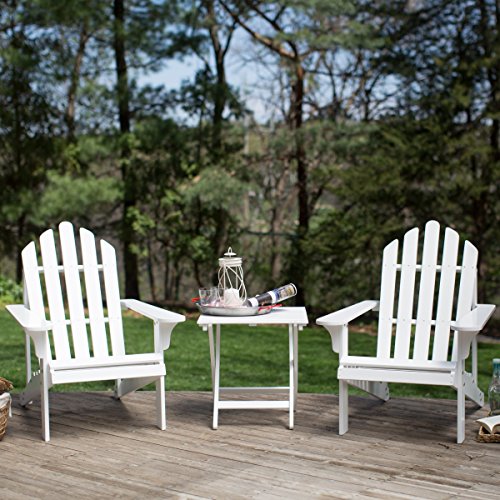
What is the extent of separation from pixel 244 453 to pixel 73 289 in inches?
57.4

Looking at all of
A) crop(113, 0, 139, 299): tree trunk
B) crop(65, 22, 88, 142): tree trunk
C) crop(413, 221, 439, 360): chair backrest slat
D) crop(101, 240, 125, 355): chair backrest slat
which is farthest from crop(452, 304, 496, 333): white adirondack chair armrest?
crop(65, 22, 88, 142): tree trunk

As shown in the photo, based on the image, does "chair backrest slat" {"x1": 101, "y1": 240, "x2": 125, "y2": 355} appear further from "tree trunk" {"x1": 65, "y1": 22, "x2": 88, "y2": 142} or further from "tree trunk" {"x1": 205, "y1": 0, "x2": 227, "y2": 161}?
"tree trunk" {"x1": 65, "y1": 22, "x2": 88, "y2": 142}

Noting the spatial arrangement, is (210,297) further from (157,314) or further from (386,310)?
(386,310)

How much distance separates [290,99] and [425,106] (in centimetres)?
169

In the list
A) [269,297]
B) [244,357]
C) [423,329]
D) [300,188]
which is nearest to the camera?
[269,297]

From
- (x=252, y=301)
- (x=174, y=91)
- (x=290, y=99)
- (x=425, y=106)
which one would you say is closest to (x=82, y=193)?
(x=174, y=91)

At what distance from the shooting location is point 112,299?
15.8ft

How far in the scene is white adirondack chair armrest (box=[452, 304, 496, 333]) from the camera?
4.09 metres

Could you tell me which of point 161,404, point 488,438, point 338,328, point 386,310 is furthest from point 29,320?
point 488,438

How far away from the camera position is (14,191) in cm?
1056

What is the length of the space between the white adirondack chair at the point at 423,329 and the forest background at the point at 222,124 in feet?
15.4

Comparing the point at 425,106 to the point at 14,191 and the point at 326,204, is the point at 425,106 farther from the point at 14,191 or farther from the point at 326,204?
the point at 14,191

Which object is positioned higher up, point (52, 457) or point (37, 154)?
point (37, 154)

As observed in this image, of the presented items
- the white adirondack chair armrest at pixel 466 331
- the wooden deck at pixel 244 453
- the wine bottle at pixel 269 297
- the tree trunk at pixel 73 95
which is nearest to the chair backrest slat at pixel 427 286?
the wooden deck at pixel 244 453
